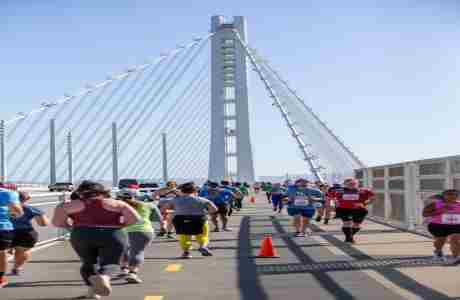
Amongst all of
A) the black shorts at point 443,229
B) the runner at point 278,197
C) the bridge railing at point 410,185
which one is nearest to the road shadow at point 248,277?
the black shorts at point 443,229

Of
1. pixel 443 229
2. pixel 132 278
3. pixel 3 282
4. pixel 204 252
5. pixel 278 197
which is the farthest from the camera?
pixel 278 197

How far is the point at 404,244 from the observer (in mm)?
16906

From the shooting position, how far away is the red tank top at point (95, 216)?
8.60 m

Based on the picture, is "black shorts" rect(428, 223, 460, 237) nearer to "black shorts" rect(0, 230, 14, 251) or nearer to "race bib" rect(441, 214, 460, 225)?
"race bib" rect(441, 214, 460, 225)

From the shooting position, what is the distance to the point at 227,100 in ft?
264

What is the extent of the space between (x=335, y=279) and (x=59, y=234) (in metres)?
10.7

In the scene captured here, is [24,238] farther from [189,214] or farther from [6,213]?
[189,214]

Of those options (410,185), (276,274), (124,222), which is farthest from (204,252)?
(410,185)

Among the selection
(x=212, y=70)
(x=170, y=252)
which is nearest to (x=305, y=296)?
(x=170, y=252)

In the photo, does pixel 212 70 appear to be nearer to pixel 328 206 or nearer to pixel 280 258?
pixel 328 206

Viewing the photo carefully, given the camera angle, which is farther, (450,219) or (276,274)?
(450,219)

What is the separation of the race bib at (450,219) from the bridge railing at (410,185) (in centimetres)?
413

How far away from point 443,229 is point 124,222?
5806 millimetres

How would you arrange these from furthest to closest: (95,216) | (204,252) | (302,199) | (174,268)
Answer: (302,199) < (204,252) < (174,268) < (95,216)
